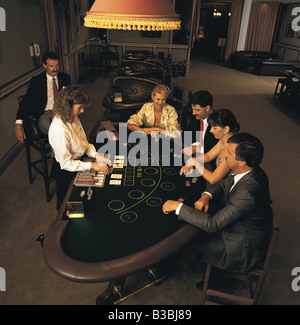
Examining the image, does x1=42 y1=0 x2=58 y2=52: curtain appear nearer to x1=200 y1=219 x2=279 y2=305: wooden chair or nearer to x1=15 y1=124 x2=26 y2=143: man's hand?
x1=15 y1=124 x2=26 y2=143: man's hand

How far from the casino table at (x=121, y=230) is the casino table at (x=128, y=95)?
1.81 metres

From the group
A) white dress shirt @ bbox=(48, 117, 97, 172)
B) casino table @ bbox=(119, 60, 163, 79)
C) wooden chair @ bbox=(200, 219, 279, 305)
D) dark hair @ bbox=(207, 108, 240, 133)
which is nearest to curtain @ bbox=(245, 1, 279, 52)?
casino table @ bbox=(119, 60, 163, 79)

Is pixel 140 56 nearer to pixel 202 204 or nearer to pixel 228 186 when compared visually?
pixel 228 186

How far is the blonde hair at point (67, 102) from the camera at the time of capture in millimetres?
2250

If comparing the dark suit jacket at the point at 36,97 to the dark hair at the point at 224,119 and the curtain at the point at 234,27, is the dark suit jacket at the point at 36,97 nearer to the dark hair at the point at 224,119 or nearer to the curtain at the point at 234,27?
the dark hair at the point at 224,119

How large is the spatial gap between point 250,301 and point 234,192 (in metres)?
0.75

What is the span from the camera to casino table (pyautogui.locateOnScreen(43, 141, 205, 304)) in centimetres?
147

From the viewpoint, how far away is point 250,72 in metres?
10.9

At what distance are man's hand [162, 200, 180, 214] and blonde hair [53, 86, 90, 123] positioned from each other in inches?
44.0

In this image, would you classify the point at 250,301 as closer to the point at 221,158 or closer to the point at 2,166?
the point at 221,158

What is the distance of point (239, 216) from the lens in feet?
5.70

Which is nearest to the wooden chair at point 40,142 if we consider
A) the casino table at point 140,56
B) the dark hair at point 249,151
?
the dark hair at point 249,151

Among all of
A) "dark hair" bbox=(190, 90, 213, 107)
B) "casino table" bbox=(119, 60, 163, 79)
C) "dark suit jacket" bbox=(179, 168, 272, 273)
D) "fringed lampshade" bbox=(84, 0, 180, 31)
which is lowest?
"dark suit jacket" bbox=(179, 168, 272, 273)

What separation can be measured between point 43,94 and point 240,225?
2919mm
